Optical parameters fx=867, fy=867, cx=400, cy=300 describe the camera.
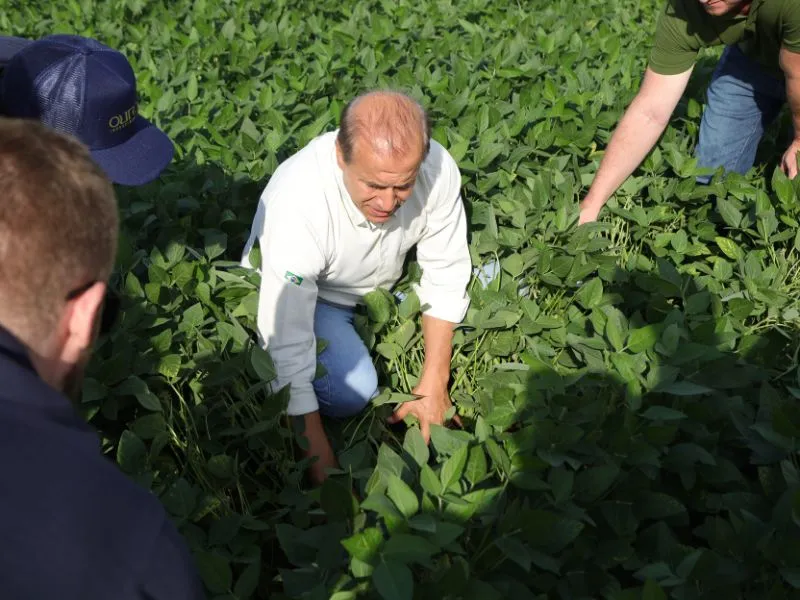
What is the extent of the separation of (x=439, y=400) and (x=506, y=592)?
1.05m

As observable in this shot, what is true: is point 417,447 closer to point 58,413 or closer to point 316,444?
point 316,444

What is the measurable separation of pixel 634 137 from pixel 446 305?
103 centimetres

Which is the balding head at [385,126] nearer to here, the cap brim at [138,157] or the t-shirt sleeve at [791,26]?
the cap brim at [138,157]

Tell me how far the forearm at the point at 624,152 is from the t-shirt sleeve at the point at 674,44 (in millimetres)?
158

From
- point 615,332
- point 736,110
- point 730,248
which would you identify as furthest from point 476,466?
point 736,110

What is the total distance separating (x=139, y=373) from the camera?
7.36 feet

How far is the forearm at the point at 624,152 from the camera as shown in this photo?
10.4 ft

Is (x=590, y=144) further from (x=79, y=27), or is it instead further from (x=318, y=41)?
(x=79, y=27)

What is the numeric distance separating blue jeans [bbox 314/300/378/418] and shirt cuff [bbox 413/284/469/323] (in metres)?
0.26

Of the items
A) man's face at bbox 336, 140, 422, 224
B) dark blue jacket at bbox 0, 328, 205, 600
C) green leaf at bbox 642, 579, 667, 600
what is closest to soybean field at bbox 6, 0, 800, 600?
green leaf at bbox 642, 579, 667, 600

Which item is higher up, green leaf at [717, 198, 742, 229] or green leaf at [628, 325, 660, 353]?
green leaf at [628, 325, 660, 353]

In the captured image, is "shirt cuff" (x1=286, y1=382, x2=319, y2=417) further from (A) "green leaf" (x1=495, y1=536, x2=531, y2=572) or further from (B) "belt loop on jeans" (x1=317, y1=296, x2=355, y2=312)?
(A) "green leaf" (x1=495, y1=536, x2=531, y2=572)

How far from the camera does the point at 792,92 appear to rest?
3.06 meters

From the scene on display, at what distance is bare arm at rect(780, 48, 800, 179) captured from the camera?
2982 millimetres
